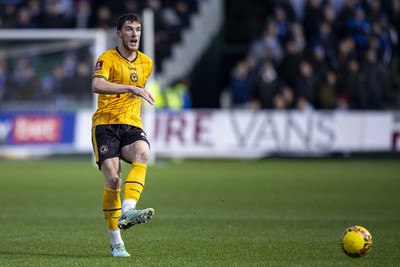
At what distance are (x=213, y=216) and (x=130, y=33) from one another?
4457mm

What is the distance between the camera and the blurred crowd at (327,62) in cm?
2439

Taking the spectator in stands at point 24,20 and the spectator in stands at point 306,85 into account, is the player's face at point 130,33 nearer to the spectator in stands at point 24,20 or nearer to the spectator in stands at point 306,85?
the spectator in stands at point 306,85

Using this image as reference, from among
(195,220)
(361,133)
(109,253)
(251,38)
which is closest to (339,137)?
(361,133)

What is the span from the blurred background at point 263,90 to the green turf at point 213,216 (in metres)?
1.45

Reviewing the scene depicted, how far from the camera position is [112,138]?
28.4 ft

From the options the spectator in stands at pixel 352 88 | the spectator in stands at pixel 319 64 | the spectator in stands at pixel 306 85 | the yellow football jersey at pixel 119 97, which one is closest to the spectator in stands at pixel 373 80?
the spectator in stands at pixel 352 88

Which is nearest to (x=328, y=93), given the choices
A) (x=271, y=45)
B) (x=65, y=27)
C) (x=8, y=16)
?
(x=271, y=45)

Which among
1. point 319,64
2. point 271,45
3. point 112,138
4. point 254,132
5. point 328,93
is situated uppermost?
point 271,45

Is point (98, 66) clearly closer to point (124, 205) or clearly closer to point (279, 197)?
point (124, 205)

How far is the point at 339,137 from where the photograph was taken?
77.0 ft

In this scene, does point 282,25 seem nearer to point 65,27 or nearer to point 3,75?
point 65,27

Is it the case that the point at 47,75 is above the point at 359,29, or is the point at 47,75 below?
below

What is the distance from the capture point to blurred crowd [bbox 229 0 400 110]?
2439cm

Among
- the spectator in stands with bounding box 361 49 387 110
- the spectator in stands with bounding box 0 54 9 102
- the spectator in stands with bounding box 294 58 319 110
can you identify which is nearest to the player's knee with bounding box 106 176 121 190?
the spectator in stands with bounding box 0 54 9 102
